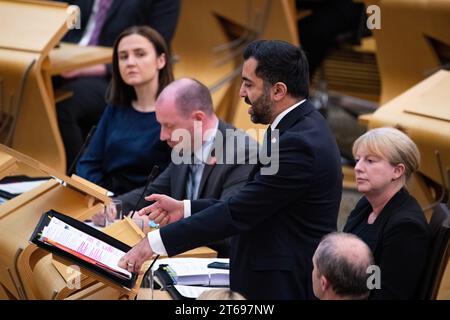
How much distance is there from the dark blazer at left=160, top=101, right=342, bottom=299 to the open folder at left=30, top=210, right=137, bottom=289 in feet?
0.57

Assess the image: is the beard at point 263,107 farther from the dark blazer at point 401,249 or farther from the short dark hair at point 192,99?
the short dark hair at point 192,99

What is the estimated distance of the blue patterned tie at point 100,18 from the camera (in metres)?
5.97

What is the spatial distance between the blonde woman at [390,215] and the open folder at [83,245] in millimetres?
802

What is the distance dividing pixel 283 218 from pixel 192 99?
3.11 feet

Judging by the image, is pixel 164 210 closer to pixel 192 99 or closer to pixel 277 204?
pixel 277 204

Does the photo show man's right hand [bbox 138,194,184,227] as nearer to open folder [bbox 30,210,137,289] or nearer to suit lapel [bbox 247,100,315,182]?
open folder [bbox 30,210,137,289]

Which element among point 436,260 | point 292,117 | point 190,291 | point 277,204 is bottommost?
point 190,291

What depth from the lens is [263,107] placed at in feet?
10.3

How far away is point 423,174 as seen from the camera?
13.9ft

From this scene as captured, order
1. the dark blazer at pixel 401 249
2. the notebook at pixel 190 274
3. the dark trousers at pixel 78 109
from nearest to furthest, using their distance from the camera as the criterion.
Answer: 1. the dark blazer at pixel 401 249
2. the notebook at pixel 190 274
3. the dark trousers at pixel 78 109

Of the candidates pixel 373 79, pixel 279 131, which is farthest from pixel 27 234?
pixel 373 79

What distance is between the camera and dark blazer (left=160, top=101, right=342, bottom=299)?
3062mm

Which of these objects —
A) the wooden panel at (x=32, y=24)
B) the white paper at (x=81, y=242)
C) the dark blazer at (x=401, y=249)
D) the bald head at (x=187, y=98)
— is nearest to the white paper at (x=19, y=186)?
the bald head at (x=187, y=98)

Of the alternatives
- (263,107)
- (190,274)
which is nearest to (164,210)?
(190,274)
